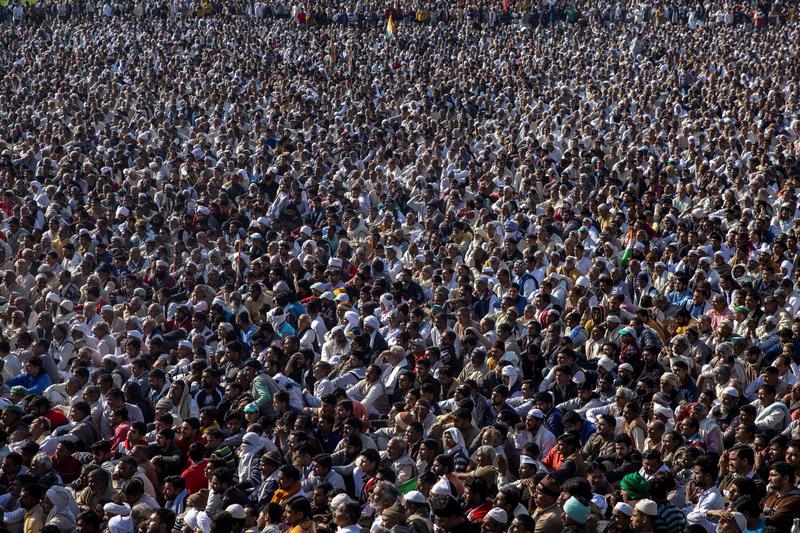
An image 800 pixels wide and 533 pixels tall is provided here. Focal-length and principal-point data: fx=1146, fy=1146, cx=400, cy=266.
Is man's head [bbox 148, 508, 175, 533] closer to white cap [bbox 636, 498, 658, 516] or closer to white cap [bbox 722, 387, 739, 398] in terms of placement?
white cap [bbox 636, 498, 658, 516]

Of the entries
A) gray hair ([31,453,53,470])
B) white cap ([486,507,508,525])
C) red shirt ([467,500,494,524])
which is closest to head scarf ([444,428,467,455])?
red shirt ([467,500,494,524])

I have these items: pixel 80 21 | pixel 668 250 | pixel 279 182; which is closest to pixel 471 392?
pixel 668 250

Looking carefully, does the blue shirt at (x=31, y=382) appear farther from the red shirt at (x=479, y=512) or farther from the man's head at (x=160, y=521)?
the red shirt at (x=479, y=512)

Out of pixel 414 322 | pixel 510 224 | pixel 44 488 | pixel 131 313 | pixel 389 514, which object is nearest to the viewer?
pixel 389 514

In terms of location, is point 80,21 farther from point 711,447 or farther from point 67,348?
point 711,447

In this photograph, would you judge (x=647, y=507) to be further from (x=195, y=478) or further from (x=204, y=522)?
(x=195, y=478)

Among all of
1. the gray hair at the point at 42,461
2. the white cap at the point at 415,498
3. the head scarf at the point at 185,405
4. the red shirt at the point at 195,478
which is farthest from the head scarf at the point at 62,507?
the white cap at the point at 415,498

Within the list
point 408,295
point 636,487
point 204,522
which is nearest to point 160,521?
point 204,522
